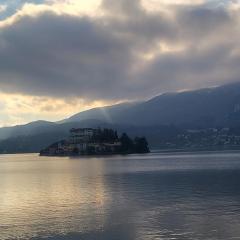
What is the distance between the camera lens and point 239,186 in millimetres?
70312

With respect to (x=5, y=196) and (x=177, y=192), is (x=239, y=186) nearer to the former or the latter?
Answer: (x=177, y=192)

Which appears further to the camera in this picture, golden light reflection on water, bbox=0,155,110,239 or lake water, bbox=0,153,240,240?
golden light reflection on water, bbox=0,155,110,239

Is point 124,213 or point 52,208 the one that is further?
point 52,208

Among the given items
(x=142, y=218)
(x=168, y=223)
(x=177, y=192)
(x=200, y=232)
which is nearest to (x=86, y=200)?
(x=177, y=192)

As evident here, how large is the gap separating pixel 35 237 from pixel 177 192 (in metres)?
30.5

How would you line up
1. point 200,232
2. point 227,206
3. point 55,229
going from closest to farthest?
point 200,232 → point 55,229 → point 227,206

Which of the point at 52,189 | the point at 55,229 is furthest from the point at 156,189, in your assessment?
the point at 55,229

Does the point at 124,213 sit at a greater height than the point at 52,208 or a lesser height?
lesser

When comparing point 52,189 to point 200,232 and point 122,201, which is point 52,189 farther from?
point 200,232

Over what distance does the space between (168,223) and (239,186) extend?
104 ft

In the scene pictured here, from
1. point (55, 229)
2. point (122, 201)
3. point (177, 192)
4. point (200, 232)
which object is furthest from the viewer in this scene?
point (177, 192)

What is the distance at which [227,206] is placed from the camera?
50.0 metres

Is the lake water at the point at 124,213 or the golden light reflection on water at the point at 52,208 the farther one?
the golden light reflection on water at the point at 52,208

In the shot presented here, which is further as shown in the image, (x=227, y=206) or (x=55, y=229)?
(x=227, y=206)
